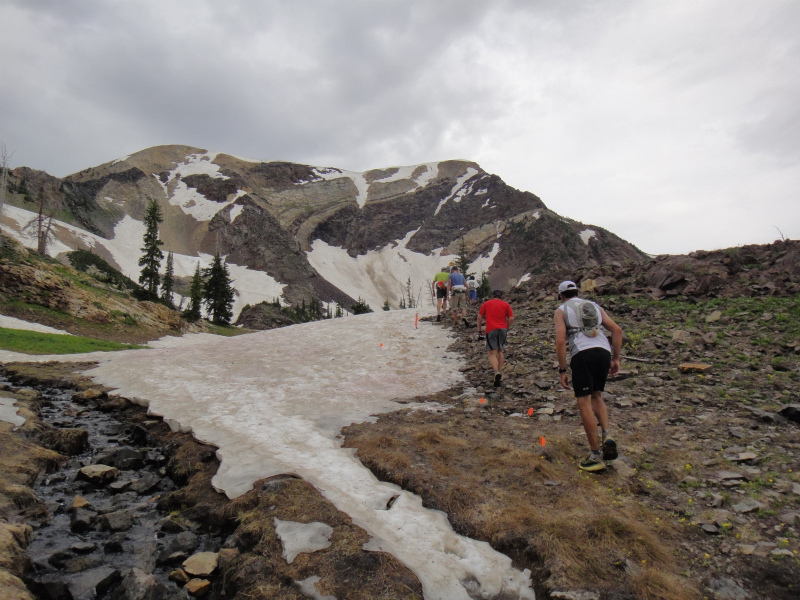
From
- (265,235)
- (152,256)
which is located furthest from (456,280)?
(265,235)

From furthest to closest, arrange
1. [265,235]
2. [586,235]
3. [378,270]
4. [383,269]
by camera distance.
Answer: [383,269] → [378,270] → [586,235] → [265,235]

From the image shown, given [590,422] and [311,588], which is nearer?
[311,588]

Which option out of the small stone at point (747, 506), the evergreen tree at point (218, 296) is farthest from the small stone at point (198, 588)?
the evergreen tree at point (218, 296)

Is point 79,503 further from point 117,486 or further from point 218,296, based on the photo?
point 218,296

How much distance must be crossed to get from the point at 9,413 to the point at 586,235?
182382 millimetres

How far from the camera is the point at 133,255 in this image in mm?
111438

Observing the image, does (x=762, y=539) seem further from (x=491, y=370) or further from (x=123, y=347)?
(x=123, y=347)

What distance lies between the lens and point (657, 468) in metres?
6.36

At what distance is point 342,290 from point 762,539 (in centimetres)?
15834

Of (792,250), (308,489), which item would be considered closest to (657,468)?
(308,489)

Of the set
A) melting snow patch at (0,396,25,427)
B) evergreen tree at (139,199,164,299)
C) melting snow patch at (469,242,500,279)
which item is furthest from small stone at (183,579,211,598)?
melting snow patch at (469,242,500,279)

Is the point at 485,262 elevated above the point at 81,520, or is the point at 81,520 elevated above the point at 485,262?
the point at 485,262

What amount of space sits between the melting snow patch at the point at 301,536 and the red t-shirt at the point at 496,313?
29.9 ft

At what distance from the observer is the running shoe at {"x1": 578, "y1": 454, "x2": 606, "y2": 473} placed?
21.0 ft
